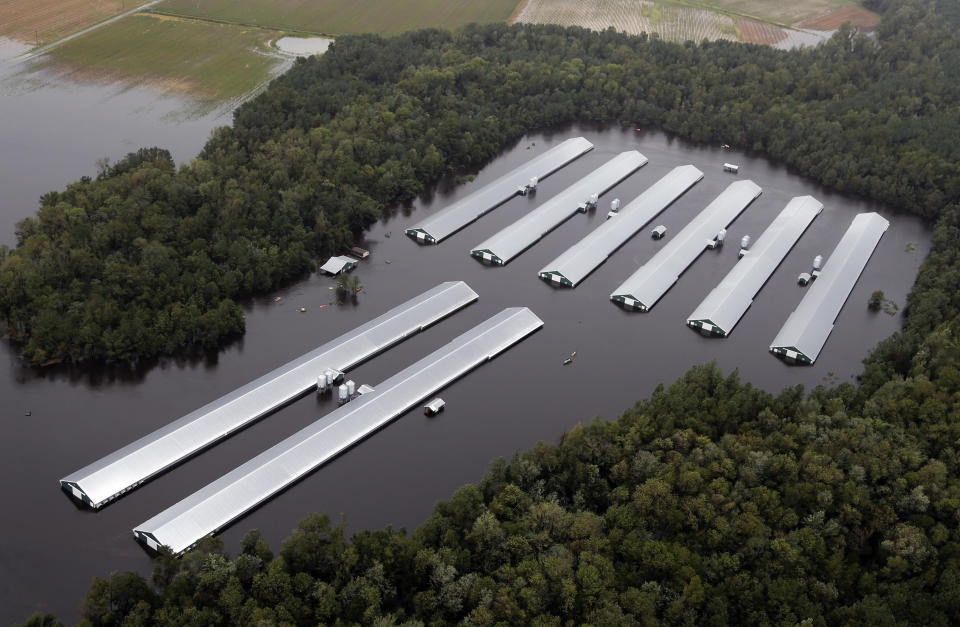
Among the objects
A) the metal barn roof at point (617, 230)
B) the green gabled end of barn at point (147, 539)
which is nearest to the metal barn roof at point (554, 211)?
the metal barn roof at point (617, 230)

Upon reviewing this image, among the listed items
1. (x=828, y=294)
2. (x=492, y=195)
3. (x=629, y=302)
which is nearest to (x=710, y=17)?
(x=492, y=195)

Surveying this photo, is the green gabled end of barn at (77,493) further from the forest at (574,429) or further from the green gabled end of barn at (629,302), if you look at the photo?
the green gabled end of barn at (629,302)

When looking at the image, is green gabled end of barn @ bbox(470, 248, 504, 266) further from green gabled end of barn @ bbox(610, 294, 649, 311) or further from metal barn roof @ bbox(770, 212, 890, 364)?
metal barn roof @ bbox(770, 212, 890, 364)

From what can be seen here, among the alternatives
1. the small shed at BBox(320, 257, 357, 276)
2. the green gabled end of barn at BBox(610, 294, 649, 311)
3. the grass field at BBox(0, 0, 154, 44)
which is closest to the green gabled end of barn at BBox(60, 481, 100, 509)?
the small shed at BBox(320, 257, 357, 276)

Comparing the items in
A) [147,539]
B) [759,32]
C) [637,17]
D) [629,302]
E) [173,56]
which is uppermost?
[637,17]

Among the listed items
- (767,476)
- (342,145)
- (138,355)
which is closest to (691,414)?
(767,476)

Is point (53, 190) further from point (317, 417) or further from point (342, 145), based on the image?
point (317, 417)

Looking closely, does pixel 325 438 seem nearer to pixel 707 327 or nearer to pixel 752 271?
pixel 707 327
